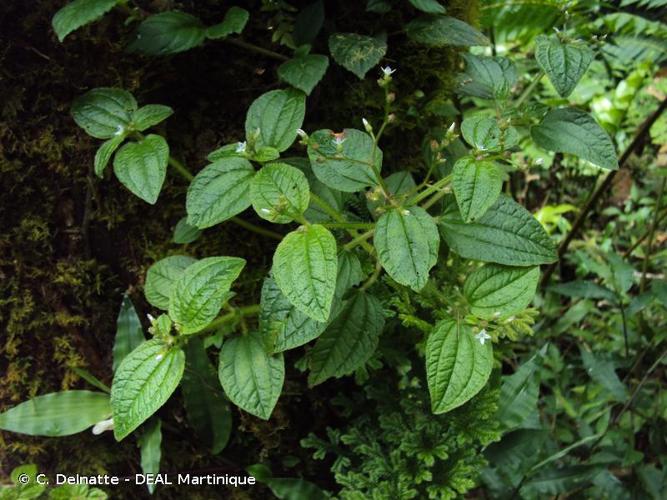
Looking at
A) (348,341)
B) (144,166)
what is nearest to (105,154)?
(144,166)

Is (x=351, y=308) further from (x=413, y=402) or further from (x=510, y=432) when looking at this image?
(x=510, y=432)

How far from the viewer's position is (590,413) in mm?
1904

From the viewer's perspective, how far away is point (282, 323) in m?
1.09

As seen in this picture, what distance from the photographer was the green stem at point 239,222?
4.13ft

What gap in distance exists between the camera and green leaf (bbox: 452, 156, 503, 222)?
0.97m

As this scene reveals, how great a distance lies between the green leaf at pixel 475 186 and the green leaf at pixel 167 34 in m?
0.60

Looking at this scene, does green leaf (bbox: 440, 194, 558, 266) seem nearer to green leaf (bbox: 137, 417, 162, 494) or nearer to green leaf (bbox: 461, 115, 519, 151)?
green leaf (bbox: 461, 115, 519, 151)

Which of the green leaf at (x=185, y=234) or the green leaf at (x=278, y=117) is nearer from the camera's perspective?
the green leaf at (x=278, y=117)

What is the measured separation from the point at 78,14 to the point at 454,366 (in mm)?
954

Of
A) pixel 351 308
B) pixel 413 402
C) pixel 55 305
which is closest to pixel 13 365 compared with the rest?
pixel 55 305

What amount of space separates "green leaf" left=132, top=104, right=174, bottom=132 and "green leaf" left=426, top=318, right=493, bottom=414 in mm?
690

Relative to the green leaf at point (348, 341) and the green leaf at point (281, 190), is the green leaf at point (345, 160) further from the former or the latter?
the green leaf at point (348, 341)

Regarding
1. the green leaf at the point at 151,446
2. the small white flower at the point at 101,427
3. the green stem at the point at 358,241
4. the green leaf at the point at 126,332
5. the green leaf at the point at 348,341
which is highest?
the green stem at the point at 358,241

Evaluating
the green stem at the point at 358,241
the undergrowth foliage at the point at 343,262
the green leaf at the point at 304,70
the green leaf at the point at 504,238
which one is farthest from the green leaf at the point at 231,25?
the green leaf at the point at 504,238
